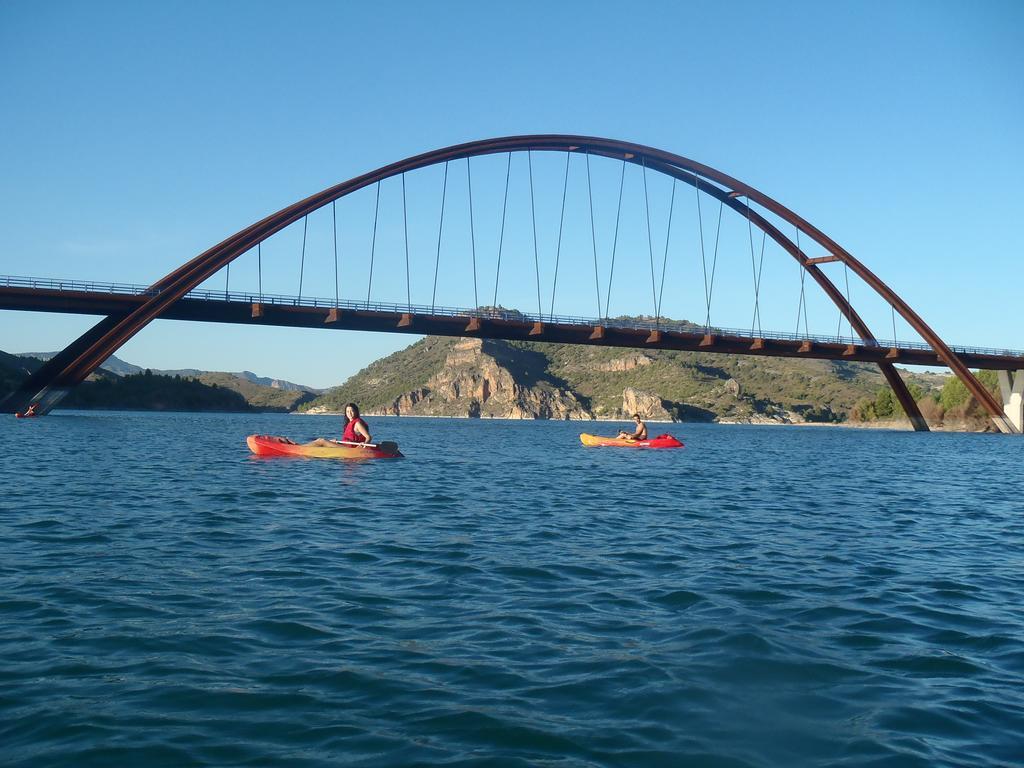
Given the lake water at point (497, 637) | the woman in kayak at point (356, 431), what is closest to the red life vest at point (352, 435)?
the woman in kayak at point (356, 431)

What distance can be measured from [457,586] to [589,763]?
5.12 metres

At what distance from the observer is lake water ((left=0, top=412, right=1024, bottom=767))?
564 cm

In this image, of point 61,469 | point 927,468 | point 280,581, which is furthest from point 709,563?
point 927,468

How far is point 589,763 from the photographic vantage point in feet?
17.4

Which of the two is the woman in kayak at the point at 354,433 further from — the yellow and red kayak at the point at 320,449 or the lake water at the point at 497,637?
the lake water at the point at 497,637

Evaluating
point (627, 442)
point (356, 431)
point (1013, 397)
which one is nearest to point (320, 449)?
point (356, 431)

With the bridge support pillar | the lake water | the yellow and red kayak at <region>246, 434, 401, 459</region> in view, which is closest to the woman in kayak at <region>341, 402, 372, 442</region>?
the yellow and red kayak at <region>246, 434, 401, 459</region>

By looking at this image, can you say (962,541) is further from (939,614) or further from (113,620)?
(113,620)

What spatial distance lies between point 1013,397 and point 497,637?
103895 millimetres

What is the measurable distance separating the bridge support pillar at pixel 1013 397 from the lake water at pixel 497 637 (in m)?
88.5

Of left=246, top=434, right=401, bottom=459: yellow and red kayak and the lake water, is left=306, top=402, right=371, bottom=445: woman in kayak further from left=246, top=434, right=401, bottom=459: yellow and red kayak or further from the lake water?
the lake water

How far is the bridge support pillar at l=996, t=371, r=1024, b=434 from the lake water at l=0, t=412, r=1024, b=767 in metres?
88.5

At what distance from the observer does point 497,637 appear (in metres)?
8.04

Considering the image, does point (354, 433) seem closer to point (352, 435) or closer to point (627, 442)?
point (352, 435)
